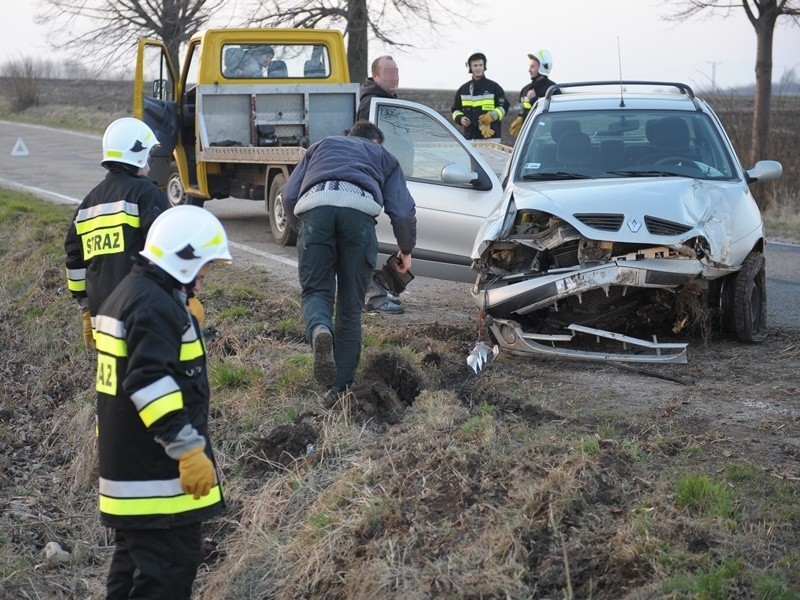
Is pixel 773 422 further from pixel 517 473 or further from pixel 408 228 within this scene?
pixel 408 228

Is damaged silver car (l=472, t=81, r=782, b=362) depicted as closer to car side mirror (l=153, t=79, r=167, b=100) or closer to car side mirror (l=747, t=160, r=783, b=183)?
car side mirror (l=747, t=160, r=783, b=183)

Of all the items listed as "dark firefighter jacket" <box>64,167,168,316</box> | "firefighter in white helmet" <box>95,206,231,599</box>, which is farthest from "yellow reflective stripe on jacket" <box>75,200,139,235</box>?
"firefighter in white helmet" <box>95,206,231,599</box>

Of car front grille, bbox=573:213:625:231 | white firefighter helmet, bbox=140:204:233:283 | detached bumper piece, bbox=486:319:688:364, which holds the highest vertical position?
white firefighter helmet, bbox=140:204:233:283

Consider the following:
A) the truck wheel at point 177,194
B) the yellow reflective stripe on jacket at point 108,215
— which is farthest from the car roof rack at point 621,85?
the truck wheel at point 177,194

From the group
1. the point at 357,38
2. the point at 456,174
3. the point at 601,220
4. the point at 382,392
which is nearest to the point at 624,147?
the point at 456,174

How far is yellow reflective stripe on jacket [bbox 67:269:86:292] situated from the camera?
237 inches

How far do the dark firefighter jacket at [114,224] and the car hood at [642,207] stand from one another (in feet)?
7.92

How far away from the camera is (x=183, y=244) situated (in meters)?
3.83

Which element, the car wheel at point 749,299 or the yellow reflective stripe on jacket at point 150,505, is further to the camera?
the car wheel at point 749,299

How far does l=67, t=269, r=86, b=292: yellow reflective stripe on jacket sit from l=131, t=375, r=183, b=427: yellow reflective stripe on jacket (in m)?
2.51

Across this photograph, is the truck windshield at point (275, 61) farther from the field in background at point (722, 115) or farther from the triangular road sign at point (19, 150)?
the triangular road sign at point (19, 150)

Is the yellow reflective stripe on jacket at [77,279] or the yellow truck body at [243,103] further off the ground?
the yellow truck body at [243,103]

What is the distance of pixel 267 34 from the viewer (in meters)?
13.5

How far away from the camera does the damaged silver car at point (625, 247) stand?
22.0 ft
